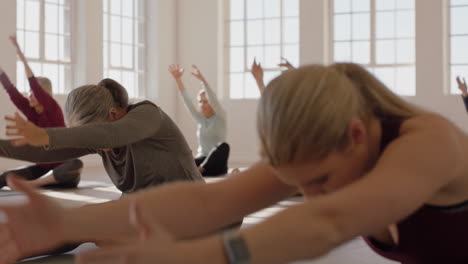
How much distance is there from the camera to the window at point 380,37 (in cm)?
1092

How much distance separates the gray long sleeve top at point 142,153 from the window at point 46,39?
6706 millimetres

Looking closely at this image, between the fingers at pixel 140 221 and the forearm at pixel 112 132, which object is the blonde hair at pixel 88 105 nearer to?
the forearm at pixel 112 132

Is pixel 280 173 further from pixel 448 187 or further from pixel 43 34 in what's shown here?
pixel 43 34

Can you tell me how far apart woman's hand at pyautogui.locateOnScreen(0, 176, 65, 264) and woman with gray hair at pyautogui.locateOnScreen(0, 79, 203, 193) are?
3.48 feet

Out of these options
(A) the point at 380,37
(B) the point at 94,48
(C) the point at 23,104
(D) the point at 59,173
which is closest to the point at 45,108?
(C) the point at 23,104

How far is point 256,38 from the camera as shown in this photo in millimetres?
11859

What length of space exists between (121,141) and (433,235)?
1.37 metres

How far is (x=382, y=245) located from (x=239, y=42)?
1092 cm

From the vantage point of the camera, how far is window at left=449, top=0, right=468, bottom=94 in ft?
34.6

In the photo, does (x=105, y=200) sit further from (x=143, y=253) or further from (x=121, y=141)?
(x=143, y=253)

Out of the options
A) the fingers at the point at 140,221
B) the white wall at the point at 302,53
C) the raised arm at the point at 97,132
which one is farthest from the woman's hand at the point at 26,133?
the white wall at the point at 302,53

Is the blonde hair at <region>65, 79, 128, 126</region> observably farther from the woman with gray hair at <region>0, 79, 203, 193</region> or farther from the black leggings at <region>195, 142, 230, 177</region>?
the black leggings at <region>195, 142, 230, 177</region>

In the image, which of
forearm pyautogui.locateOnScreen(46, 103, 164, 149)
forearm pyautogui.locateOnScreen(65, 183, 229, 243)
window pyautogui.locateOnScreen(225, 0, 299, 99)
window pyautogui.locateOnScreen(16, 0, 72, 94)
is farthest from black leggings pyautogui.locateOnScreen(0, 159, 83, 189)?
window pyautogui.locateOnScreen(225, 0, 299, 99)

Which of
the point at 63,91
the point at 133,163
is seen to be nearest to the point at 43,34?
the point at 63,91
